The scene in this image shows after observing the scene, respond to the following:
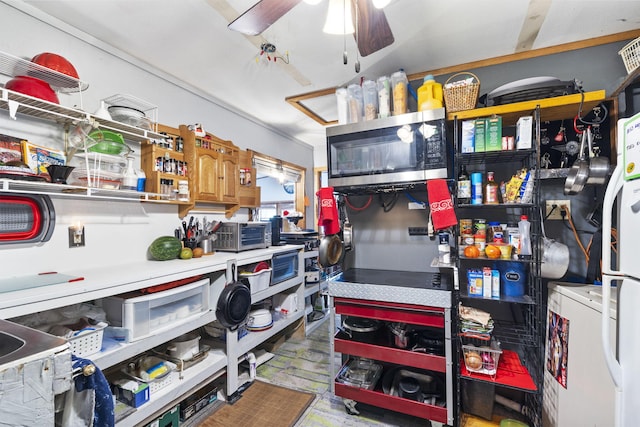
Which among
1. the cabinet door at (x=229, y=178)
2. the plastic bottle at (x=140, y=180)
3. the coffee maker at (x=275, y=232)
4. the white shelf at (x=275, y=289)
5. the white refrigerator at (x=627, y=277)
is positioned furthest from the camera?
the coffee maker at (x=275, y=232)

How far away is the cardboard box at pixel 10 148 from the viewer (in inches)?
55.4

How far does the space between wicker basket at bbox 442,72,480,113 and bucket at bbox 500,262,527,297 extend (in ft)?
3.37

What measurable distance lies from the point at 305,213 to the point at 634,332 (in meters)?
3.74

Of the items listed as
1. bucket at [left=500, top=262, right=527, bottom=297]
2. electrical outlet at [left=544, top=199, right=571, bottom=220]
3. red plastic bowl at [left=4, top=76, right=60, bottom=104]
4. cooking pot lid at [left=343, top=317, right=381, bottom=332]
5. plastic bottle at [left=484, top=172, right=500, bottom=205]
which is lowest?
cooking pot lid at [left=343, top=317, right=381, bottom=332]

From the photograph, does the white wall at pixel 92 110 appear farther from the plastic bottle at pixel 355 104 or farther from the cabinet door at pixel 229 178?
the plastic bottle at pixel 355 104

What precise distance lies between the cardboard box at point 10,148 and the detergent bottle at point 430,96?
2301 mm

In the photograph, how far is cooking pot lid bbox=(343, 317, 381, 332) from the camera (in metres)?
1.94

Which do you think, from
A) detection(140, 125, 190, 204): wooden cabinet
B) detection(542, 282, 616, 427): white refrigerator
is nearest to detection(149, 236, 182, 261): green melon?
detection(140, 125, 190, 204): wooden cabinet

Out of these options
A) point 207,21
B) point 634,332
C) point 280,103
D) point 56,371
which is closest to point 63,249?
point 56,371

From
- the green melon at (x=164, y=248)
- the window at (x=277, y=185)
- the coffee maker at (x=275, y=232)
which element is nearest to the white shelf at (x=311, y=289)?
the coffee maker at (x=275, y=232)

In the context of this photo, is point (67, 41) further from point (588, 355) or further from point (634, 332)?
point (588, 355)

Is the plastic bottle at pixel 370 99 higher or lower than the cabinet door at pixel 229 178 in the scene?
higher

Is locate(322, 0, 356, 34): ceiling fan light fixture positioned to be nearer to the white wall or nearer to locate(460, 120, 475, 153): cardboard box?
locate(460, 120, 475, 153): cardboard box

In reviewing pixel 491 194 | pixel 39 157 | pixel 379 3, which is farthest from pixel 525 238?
pixel 39 157
